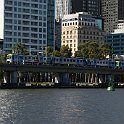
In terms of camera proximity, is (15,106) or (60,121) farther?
(15,106)

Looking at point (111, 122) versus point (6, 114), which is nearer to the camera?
point (111, 122)

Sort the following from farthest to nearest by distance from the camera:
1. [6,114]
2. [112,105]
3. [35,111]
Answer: [112,105] → [35,111] → [6,114]

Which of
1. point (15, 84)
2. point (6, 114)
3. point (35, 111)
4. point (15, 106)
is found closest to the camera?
point (6, 114)

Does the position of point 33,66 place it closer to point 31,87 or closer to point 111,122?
point 31,87

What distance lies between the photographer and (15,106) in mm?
104312

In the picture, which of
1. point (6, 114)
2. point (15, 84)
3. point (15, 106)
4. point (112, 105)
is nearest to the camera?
point (6, 114)

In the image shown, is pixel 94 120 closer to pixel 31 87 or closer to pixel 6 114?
pixel 6 114

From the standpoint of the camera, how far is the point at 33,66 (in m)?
196

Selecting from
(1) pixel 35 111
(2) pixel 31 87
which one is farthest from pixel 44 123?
(2) pixel 31 87

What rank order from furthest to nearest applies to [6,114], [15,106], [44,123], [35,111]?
[15,106] < [35,111] < [6,114] < [44,123]

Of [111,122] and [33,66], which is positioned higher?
[33,66]

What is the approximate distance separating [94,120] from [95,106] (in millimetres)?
25572

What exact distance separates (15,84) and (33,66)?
1275 centimetres

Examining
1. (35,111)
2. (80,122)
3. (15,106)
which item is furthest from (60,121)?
(15,106)
